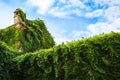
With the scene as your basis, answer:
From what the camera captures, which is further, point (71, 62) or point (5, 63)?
point (5, 63)

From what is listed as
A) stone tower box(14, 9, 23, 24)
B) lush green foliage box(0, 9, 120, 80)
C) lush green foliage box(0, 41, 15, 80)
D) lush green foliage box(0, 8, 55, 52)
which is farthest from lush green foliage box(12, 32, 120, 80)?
stone tower box(14, 9, 23, 24)

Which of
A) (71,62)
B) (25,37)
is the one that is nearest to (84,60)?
(71,62)

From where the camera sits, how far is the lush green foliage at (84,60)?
10.5 meters

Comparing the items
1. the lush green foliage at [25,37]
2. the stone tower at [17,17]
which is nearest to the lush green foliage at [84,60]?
the lush green foliage at [25,37]

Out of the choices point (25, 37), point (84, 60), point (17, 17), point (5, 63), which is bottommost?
point (84, 60)

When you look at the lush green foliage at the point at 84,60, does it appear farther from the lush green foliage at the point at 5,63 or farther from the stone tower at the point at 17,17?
the stone tower at the point at 17,17

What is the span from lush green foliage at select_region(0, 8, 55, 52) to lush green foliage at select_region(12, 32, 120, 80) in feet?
21.9

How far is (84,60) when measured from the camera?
10.9m

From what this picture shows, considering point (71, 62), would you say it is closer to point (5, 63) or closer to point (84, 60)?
point (84, 60)

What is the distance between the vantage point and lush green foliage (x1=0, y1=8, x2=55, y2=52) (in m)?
18.8

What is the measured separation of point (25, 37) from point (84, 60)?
29.9 feet

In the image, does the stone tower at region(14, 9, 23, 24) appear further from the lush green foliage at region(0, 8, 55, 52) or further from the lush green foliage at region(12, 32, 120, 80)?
the lush green foliage at region(12, 32, 120, 80)

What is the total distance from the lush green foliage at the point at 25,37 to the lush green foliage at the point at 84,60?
6.68 meters

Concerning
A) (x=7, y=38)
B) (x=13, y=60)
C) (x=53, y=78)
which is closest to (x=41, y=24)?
(x=7, y=38)
